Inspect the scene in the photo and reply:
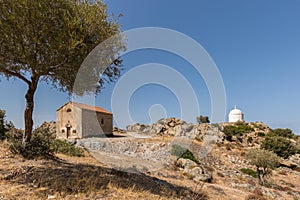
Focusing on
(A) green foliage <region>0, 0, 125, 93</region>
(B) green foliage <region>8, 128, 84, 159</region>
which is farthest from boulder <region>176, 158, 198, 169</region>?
(A) green foliage <region>0, 0, 125, 93</region>

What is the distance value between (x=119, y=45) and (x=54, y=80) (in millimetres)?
3590

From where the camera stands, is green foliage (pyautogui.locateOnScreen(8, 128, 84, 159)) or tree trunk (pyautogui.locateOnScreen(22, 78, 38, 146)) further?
green foliage (pyautogui.locateOnScreen(8, 128, 84, 159))

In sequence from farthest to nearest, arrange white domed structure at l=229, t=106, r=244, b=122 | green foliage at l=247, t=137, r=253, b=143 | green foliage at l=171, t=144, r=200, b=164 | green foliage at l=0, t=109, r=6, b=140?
white domed structure at l=229, t=106, r=244, b=122 → green foliage at l=247, t=137, r=253, b=143 → green foliage at l=171, t=144, r=200, b=164 → green foliage at l=0, t=109, r=6, b=140

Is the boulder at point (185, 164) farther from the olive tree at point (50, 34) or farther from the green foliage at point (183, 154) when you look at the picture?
the olive tree at point (50, 34)

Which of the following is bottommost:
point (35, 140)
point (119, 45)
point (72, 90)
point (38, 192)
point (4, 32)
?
point (38, 192)

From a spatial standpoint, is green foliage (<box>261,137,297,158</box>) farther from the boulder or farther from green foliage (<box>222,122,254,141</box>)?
the boulder

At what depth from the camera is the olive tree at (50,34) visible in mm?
5645

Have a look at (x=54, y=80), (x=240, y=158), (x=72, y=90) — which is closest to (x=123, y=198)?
(x=72, y=90)

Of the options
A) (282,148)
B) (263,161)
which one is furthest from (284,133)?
(263,161)

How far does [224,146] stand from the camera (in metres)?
36.2

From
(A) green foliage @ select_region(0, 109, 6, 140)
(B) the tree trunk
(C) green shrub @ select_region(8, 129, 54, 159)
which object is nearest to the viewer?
(B) the tree trunk

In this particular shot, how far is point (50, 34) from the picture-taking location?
6.02 meters

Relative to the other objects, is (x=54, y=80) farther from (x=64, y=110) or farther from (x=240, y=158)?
(x=240, y=158)

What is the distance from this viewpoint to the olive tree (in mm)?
5645
